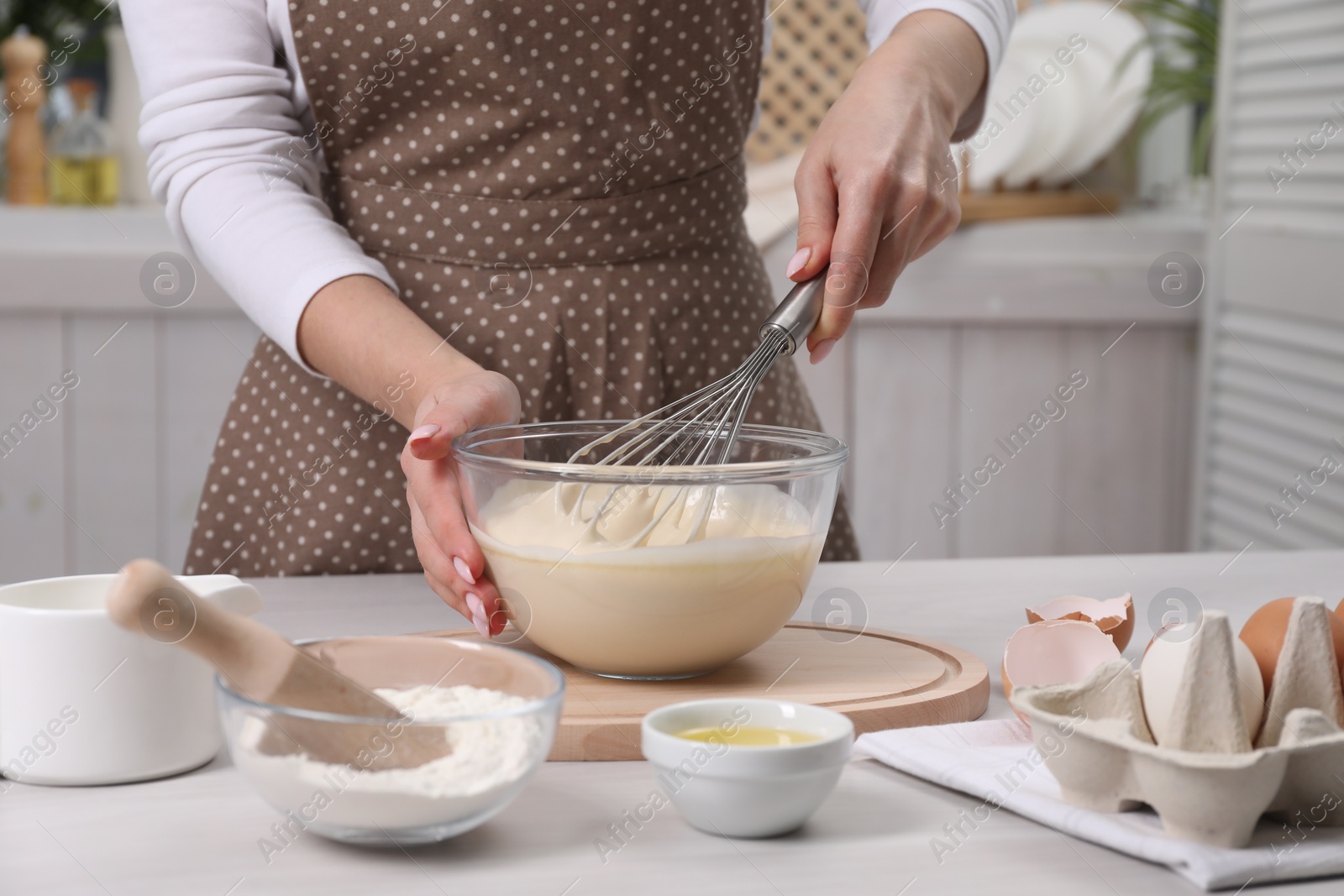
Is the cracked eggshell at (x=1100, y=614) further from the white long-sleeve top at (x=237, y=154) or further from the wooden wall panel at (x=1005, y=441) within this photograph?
the wooden wall panel at (x=1005, y=441)

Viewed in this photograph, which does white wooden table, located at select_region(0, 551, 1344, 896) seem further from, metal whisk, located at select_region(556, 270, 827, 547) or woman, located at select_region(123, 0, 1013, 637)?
woman, located at select_region(123, 0, 1013, 637)

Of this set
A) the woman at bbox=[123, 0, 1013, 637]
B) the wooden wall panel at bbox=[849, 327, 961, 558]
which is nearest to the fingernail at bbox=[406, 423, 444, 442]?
the woman at bbox=[123, 0, 1013, 637]

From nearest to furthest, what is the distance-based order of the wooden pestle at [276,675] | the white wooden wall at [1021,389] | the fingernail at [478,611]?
the wooden pestle at [276,675] < the fingernail at [478,611] < the white wooden wall at [1021,389]

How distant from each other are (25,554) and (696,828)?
1543 millimetres

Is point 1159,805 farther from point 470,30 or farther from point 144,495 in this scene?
point 144,495

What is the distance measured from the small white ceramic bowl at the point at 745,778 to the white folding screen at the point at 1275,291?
1508 millimetres

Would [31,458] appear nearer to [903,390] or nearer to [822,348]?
[903,390]

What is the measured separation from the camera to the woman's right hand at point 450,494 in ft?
2.30

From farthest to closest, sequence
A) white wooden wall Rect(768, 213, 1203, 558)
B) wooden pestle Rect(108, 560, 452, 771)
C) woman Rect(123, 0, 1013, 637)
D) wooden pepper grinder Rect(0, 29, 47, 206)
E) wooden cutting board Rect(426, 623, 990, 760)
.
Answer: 1. wooden pepper grinder Rect(0, 29, 47, 206)
2. white wooden wall Rect(768, 213, 1203, 558)
3. woman Rect(123, 0, 1013, 637)
4. wooden cutting board Rect(426, 623, 990, 760)
5. wooden pestle Rect(108, 560, 452, 771)

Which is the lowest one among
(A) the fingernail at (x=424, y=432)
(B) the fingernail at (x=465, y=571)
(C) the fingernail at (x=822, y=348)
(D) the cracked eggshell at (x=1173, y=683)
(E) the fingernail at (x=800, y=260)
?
(B) the fingernail at (x=465, y=571)

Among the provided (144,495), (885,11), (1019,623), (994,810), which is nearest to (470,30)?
(885,11)

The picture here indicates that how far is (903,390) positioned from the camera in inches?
75.9

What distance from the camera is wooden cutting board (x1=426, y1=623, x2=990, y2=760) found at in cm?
60

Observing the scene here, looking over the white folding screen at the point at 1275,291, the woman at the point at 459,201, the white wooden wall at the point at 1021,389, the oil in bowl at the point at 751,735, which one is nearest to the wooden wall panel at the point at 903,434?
the white wooden wall at the point at 1021,389
